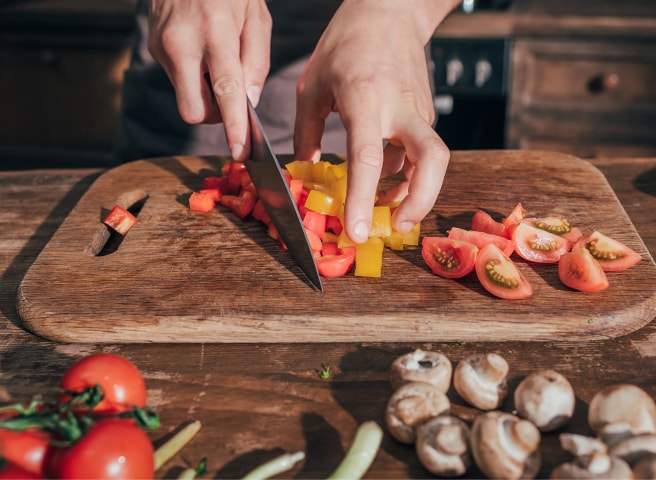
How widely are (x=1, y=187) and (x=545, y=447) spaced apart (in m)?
2.40

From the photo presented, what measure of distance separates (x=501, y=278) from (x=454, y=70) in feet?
9.77

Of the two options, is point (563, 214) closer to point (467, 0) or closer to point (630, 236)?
point (630, 236)

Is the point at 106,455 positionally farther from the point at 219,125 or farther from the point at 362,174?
the point at 219,125

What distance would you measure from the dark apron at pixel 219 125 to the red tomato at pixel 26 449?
6.61 ft

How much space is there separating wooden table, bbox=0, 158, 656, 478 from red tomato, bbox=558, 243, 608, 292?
0.17 meters

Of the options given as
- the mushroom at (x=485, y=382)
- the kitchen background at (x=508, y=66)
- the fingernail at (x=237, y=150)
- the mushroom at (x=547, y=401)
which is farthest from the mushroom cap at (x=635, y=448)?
the kitchen background at (x=508, y=66)

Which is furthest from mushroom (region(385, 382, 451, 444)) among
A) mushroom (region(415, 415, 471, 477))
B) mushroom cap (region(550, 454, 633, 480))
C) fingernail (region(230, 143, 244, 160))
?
fingernail (region(230, 143, 244, 160))

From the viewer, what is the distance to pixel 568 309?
6.20 feet

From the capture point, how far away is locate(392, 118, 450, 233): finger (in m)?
1.99

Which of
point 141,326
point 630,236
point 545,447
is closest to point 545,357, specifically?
point 545,447

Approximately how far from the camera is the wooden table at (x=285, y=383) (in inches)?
59.5

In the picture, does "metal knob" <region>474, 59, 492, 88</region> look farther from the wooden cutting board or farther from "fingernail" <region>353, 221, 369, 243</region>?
"fingernail" <region>353, 221, 369, 243</region>

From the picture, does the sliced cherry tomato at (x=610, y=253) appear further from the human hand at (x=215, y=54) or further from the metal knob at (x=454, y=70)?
the metal knob at (x=454, y=70)

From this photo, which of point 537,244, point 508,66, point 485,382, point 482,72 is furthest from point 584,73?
point 485,382
